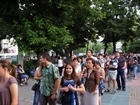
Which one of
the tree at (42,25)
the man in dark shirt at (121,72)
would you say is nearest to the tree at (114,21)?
the tree at (42,25)

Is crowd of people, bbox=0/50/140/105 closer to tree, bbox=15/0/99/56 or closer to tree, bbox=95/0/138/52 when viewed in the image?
tree, bbox=15/0/99/56

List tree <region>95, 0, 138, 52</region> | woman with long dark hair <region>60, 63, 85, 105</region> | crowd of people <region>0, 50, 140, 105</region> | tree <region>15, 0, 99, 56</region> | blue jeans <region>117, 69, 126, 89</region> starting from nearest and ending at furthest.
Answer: crowd of people <region>0, 50, 140, 105</region>
woman with long dark hair <region>60, 63, 85, 105</region>
blue jeans <region>117, 69, 126, 89</region>
tree <region>15, 0, 99, 56</region>
tree <region>95, 0, 138, 52</region>

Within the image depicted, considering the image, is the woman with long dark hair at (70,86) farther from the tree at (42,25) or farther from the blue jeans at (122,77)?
the tree at (42,25)

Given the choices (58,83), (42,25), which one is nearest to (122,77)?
(42,25)

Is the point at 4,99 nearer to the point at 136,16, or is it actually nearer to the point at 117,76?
the point at 117,76

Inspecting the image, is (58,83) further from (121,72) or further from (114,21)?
(114,21)

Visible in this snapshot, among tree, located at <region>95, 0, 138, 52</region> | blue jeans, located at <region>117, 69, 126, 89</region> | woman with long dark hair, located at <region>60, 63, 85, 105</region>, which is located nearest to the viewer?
woman with long dark hair, located at <region>60, 63, 85, 105</region>

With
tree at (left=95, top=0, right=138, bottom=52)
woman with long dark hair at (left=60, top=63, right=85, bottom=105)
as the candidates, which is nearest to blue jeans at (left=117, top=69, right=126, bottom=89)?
woman with long dark hair at (left=60, top=63, right=85, bottom=105)

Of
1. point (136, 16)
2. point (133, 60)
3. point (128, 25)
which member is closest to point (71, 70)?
point (133, 60)

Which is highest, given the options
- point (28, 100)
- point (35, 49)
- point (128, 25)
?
point (128, 25)

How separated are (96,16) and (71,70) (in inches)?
780

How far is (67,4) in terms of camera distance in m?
20.5

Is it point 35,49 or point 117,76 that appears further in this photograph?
point 35,49

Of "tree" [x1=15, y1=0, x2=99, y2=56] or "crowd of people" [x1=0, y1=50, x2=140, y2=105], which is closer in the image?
"crowd of people" [x1=0, y1=50, x2=140, y2=105]
